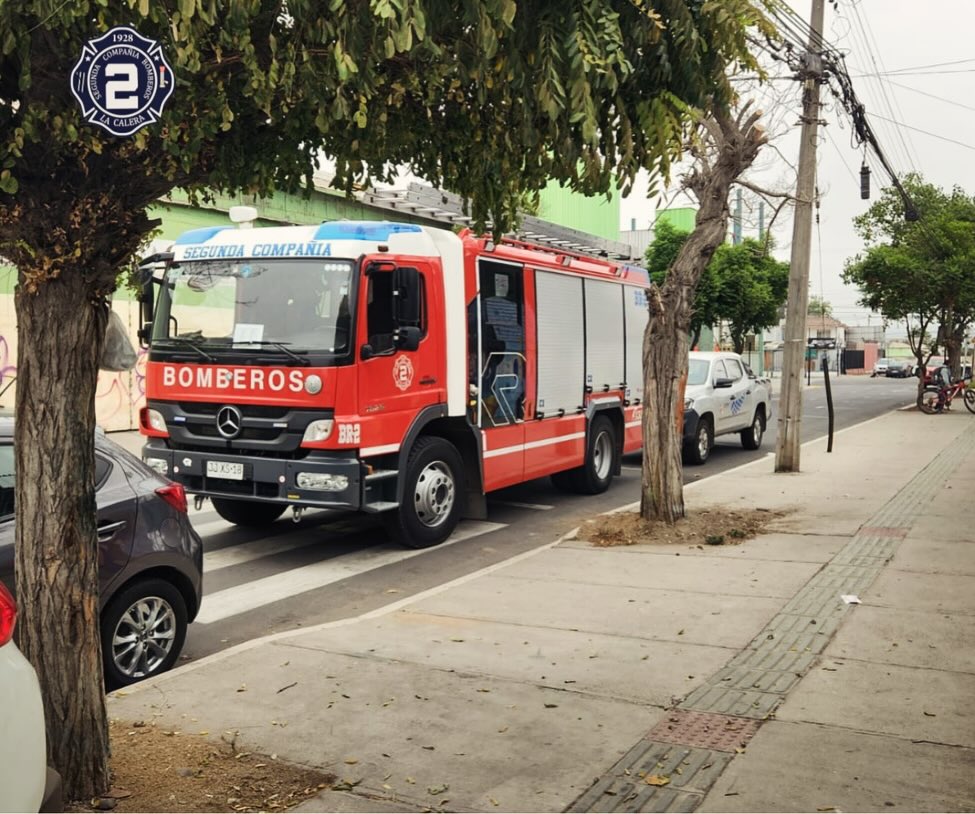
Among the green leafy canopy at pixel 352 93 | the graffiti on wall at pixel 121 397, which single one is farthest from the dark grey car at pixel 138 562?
the graffiti on wall at pixel 121 397

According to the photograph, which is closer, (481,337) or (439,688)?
(439,688)

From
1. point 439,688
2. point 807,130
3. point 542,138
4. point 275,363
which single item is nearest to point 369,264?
point 275,363

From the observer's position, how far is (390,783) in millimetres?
4047

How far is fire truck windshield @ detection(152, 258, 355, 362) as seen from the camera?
8547 mm

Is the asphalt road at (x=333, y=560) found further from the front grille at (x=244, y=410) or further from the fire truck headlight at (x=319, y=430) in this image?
the front grille at (x=244, y=410)

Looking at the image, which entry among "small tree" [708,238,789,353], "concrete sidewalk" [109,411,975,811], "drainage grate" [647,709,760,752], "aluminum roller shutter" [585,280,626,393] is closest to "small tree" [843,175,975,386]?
"small tree" [708,238,789,353]

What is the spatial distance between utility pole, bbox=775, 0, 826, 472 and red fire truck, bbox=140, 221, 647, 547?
5433mm

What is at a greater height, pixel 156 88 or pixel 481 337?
pixel 156 88

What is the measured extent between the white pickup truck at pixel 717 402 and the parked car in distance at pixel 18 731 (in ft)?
43.6

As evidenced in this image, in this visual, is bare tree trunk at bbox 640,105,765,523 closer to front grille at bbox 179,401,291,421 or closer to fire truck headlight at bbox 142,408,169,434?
front grille at bbox 179,401,291,421

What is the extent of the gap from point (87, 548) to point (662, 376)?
7.02 meters

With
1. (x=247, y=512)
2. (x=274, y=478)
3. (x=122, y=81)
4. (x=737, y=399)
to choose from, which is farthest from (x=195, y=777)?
(x=737, y=399)

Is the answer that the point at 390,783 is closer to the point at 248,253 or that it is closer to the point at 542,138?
the point at 542,138

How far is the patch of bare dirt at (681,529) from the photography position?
9492 millimetres
